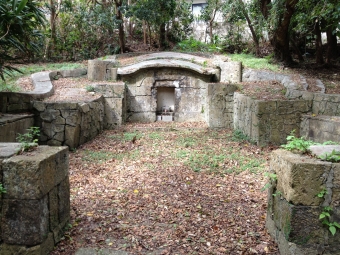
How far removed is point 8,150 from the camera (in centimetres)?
280

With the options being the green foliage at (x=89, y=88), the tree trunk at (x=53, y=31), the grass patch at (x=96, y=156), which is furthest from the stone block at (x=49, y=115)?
the tree trunk at (x=53, y=31)

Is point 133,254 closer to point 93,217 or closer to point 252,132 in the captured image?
point 93,217

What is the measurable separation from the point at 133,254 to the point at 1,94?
187 inches

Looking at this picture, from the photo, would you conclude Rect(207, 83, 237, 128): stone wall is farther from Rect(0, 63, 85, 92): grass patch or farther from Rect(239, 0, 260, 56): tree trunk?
Rect(0, 63, 85, 92): grass patch

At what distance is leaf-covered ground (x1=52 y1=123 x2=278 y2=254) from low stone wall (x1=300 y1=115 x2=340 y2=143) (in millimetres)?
1048

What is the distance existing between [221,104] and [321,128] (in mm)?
3080

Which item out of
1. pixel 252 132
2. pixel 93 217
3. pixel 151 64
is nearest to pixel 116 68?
pixel 151 64

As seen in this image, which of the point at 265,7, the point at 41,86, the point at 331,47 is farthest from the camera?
the point at 265,7

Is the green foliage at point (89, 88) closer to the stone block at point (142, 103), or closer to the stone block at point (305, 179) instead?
the stone block at point (142, 103)

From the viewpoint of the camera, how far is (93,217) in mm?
3676

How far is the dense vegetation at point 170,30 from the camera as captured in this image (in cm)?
998

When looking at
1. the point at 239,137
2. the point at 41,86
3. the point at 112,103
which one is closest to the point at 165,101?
the point at 112,103

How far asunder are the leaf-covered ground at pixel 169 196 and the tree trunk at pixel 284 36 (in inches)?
169

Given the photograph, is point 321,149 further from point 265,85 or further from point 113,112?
point 113,112
